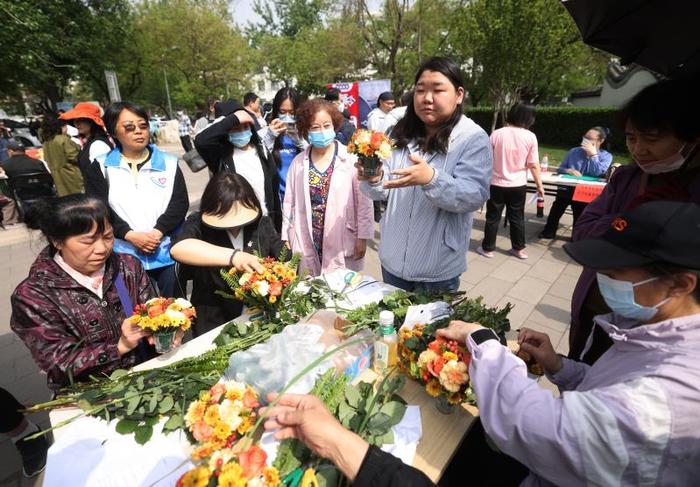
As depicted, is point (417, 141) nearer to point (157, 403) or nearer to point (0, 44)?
point (157, 403)

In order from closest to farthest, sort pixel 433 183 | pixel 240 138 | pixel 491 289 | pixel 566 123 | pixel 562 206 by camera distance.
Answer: pixel 433 183
pixel 240 138
pixel 491 289
pixel 562 206
pixel 566 123

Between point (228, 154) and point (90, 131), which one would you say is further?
point (90, 131)

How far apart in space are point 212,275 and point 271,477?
1564mm

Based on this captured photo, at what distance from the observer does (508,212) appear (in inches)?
219

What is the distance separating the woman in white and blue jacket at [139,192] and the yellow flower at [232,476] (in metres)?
2.23

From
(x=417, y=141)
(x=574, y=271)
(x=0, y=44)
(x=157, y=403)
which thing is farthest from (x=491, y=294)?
(x=0, y=44)

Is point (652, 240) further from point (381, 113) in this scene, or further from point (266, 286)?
point (381, 113)

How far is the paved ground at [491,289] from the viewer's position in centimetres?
312

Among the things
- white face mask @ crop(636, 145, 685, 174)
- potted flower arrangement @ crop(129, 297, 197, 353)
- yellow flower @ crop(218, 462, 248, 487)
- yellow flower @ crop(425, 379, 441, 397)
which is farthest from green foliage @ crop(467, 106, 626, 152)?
yellow flower @ crop(218, 462, 248, 487)

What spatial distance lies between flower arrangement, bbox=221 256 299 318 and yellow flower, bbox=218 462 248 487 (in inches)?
35.7

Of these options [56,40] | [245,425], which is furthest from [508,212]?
[56,40]

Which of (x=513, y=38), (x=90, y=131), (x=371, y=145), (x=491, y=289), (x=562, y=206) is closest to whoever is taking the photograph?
(x=371, y=145)

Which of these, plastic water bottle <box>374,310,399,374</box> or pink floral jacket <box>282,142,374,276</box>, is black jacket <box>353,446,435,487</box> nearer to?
plastic water bottle <box>374,310,399,374</box>

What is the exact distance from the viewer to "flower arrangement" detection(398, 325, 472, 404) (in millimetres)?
1315
